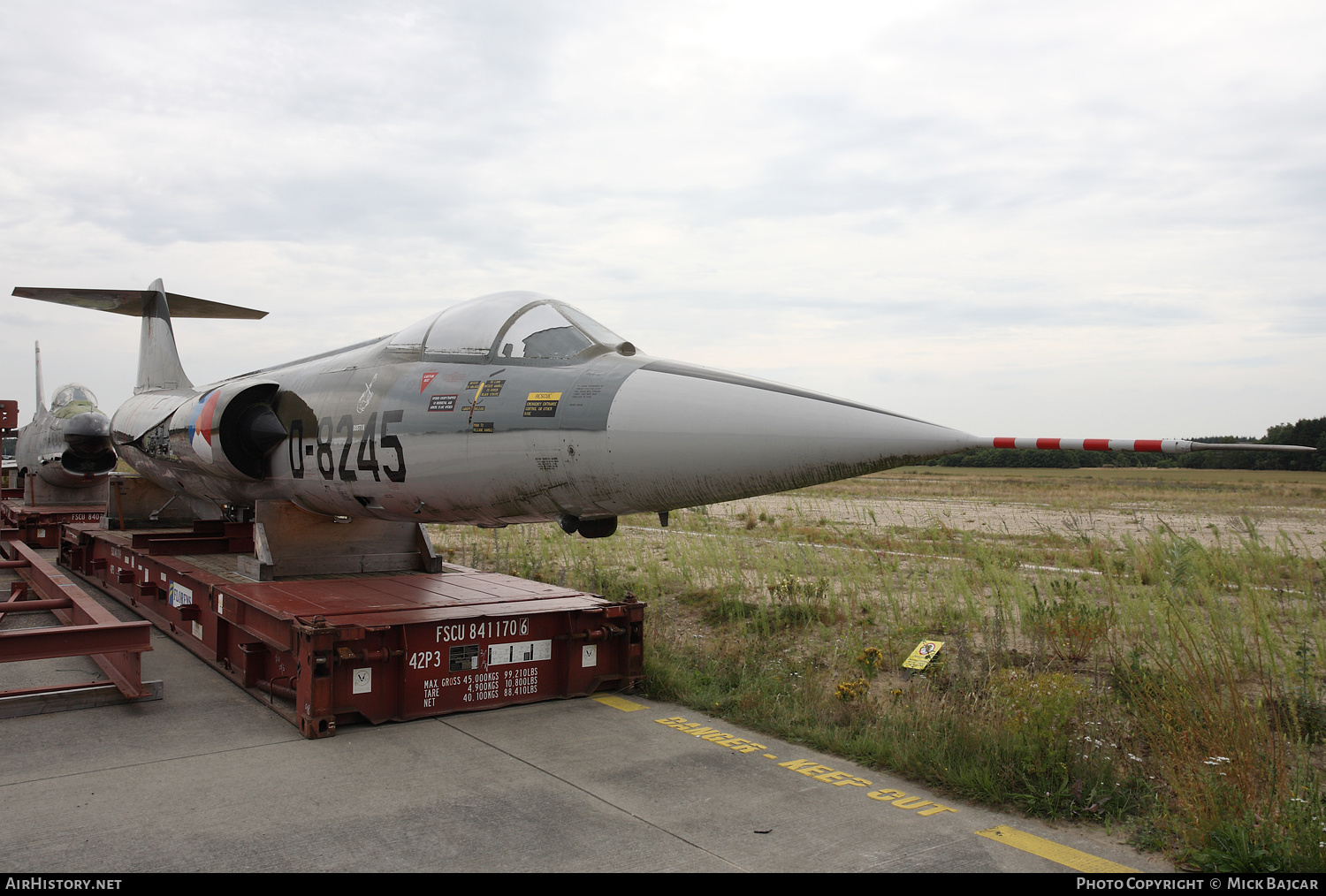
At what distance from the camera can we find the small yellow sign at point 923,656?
659cm

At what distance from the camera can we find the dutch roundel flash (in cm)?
401

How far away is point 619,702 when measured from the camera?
633 cm

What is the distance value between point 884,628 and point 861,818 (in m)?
4.39

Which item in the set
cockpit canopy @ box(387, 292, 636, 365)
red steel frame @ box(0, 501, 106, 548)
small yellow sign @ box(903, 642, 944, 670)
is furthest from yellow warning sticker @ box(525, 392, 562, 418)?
red steel frame @ box(0, 501, 106, 548)

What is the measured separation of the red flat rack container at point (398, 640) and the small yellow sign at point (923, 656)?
2.11 meters

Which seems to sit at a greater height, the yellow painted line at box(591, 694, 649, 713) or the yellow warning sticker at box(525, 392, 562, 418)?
the yellow warning sticker at box(525, 392, 562, 418)

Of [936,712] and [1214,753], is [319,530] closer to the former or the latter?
[936,712]

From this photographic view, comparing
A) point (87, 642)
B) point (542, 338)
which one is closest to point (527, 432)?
point (542, 338)

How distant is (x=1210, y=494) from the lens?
1410 inches

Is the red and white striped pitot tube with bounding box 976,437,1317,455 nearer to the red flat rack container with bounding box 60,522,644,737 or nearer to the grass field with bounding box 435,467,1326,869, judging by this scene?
the grass field with bounding box 435,467,1326,869

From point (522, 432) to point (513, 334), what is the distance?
0.76m

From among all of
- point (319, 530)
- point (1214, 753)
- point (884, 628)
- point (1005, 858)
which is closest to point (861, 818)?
point (1005, 858)

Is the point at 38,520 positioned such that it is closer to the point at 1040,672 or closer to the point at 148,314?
the point at 148,314

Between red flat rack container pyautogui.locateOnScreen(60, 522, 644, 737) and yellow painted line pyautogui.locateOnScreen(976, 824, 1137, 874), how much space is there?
3156mm
